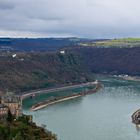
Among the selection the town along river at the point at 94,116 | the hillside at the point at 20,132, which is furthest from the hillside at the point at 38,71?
the hillside at the point at 20,132

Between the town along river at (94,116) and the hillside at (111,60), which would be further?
the hillside at (111,60)

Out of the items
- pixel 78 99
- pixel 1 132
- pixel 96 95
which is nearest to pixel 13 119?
pixel 1 132

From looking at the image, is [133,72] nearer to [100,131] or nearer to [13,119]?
[100,131]

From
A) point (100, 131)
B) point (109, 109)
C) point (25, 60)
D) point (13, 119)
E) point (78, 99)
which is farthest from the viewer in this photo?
point (25, 60)

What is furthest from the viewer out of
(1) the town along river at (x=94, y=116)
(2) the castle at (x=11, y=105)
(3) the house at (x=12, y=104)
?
(3) the house at (x=12, y=104)

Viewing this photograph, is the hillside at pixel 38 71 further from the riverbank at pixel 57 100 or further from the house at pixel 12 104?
the house at pixel 12 104

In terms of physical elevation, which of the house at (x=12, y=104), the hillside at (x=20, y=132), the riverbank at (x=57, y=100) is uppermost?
the hillside at (x=20, y=132)

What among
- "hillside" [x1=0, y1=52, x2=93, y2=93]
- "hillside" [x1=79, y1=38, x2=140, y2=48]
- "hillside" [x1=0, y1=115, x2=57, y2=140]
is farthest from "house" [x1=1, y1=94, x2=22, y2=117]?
"hillside" [x1=79, y1=38, x2=140, y2=48]

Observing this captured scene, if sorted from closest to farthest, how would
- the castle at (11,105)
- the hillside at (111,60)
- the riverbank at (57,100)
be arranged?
1. the castle at (11,105)
2. the riverbank at (57,100)
3. the hillside at (111,60)
